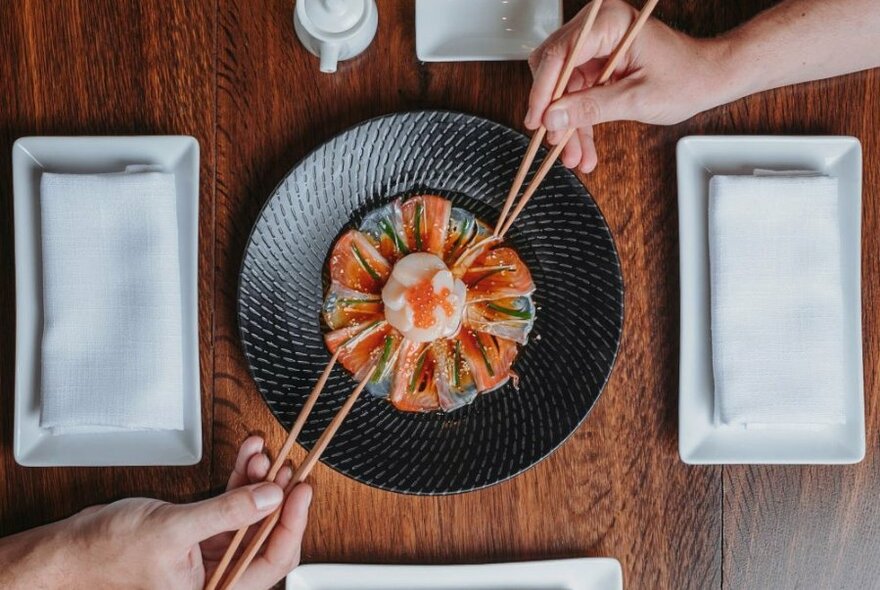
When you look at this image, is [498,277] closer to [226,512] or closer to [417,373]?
[417,373]

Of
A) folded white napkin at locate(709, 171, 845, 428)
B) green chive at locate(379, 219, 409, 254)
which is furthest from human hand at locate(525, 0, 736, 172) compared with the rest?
green chive at locate(379, 219, 409, 254)

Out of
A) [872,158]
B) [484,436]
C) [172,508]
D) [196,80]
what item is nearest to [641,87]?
[872,158]

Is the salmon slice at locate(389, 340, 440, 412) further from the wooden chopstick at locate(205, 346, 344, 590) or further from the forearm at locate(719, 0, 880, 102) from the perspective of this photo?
the forearm at locate(719, 0, 880, 102)

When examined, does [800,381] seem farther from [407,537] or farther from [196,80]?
[196,80]

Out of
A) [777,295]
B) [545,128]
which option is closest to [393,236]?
[545,128]

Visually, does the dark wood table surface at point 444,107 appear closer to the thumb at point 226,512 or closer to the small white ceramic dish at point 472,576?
the small white ceramic dish at point 472,576
